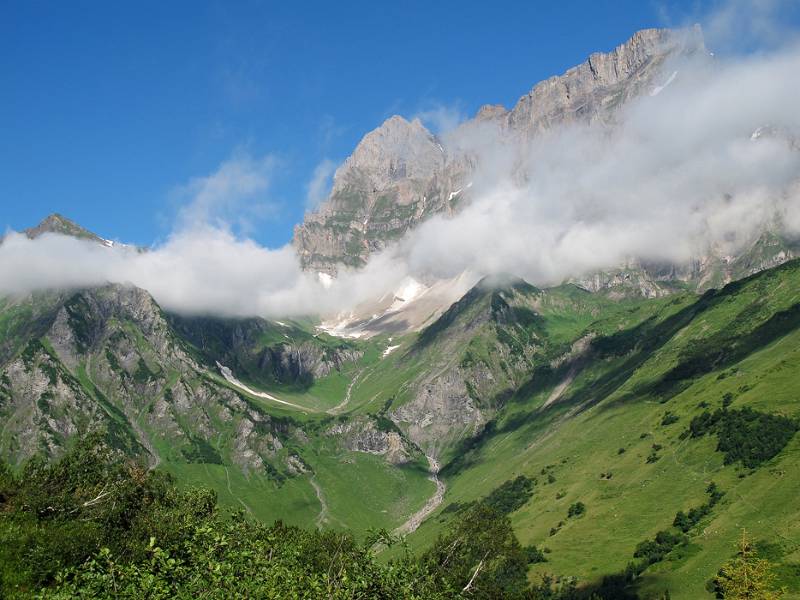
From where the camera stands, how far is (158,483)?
112m

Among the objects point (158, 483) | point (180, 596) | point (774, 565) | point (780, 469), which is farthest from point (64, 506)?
point (780, 469)

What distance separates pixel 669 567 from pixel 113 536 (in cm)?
15359

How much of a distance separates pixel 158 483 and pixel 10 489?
2218 centimetres

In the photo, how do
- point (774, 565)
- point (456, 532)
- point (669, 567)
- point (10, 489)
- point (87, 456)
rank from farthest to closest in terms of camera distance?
point (669, 567) < point (774, 565) < point (87, 456) < point (10, 489) < point (456, 532)

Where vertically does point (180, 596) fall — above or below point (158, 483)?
below

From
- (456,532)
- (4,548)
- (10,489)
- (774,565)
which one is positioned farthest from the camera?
(774,565)

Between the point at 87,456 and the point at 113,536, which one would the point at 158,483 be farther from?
the point at 113,536

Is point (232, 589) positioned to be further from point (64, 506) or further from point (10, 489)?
point (10, 489)

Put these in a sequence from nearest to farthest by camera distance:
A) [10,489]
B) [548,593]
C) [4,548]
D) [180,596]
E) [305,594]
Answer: [180,596], [305,594], [4,548], [10,489], [548,593]

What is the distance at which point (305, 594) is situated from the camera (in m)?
45.3

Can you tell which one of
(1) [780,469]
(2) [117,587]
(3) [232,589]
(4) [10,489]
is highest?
(4) [10,489]

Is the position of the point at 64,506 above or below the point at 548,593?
above

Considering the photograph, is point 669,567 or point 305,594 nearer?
point 305,594

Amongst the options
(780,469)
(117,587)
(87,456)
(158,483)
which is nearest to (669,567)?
(780,469)
